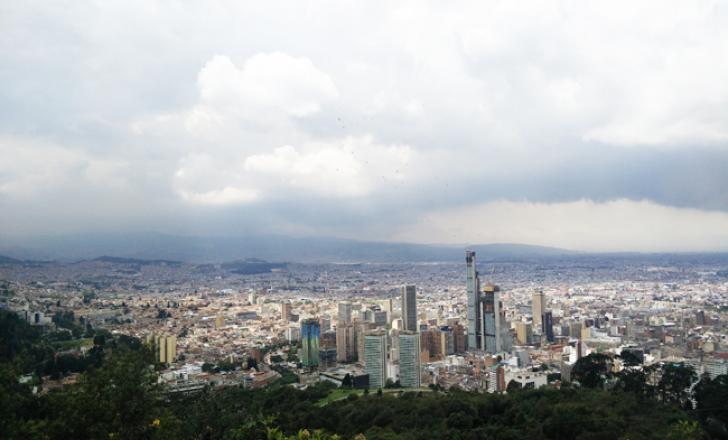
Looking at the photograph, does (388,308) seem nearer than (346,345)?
No

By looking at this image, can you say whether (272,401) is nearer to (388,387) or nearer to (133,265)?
(388,387)

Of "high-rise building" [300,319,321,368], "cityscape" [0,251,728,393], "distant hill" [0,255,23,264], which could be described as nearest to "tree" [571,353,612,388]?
"cityscape" [0,251,728,393]

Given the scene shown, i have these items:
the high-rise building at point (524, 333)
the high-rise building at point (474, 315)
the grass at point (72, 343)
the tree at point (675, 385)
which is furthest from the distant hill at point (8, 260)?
the tree at point (675, 385)

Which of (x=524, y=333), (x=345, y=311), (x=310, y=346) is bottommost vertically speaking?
(x=524, y=333)

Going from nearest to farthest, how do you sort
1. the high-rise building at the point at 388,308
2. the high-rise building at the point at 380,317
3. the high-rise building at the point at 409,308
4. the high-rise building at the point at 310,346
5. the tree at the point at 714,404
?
the tree at the point at 714,404 → the high-rise building at the point at 310,346 → the high-rise building at the point at 409,308 → the high-rise building at the point at 380,317 → the high-rise building at the point at 388,308

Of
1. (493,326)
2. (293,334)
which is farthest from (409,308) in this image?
(293,334)

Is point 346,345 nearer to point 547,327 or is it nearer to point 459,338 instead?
point 459,338

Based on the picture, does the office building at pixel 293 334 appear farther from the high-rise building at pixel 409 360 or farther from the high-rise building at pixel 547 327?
the high-rise building at pixel 547 327
